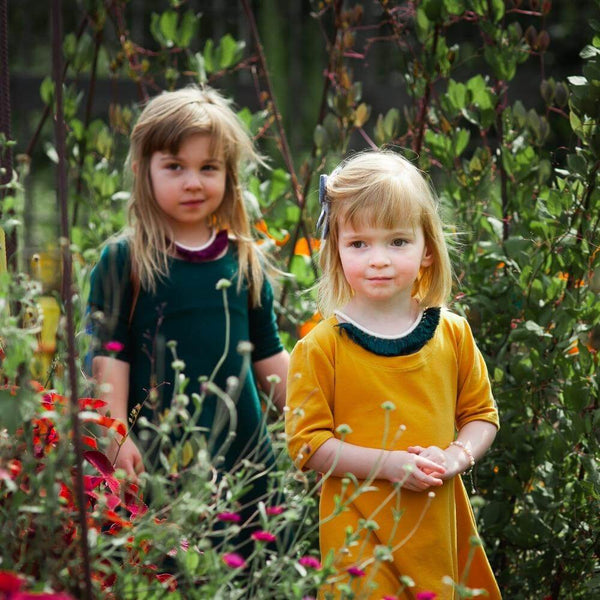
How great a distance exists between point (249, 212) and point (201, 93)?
0.37 m

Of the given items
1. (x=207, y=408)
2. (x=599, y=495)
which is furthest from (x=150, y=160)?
(x=599, y=495)

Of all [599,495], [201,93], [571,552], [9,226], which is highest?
[201,93]

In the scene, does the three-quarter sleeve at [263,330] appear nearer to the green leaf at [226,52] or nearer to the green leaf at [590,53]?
the green leaf at [226,52]

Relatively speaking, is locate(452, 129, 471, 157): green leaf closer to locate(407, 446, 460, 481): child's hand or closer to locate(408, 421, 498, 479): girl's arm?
locate(408, 421, 498, 479): girl's arm

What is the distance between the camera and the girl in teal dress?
2.55 m

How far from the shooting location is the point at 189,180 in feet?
8.46

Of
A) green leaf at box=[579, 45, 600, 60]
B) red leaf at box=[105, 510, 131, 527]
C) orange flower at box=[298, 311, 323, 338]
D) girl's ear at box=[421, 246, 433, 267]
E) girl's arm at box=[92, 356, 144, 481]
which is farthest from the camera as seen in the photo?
orange flower at box=[298, 311, 323, 338]

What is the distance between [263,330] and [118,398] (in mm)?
441

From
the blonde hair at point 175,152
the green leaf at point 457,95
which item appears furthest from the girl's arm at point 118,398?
the green leaf at point 457,95

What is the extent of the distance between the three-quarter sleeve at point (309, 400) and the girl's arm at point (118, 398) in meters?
0.60

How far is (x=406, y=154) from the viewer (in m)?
2.58

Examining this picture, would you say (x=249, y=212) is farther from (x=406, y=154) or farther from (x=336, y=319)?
(x=336, y=319)

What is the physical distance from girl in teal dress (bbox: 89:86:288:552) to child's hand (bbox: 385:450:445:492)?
0.69 metres

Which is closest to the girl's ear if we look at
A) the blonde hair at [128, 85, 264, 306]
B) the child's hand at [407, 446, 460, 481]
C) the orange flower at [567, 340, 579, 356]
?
the child's hand at [407, 446, 460, 481]
